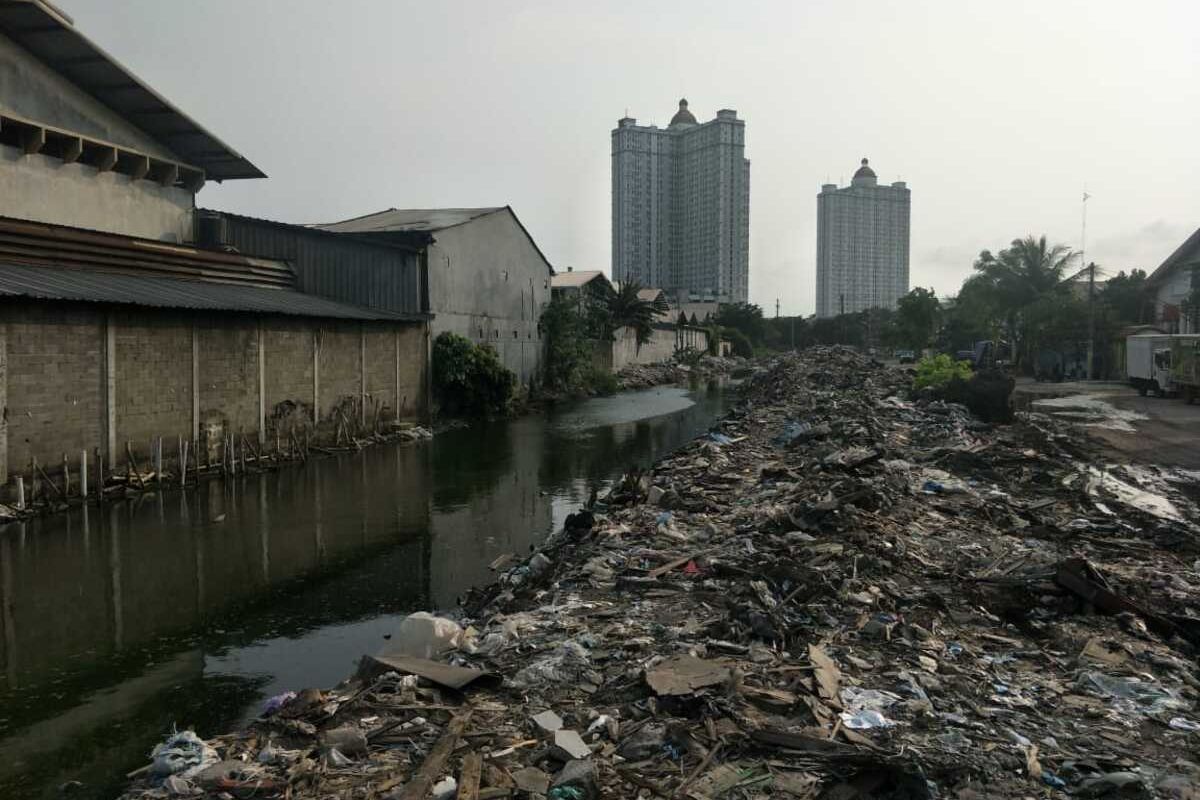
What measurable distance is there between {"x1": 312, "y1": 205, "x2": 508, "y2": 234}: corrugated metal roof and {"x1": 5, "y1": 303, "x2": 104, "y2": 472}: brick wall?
1174 cm

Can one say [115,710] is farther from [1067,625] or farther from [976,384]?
[976,384]

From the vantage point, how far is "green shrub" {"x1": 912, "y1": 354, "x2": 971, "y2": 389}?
25234mm

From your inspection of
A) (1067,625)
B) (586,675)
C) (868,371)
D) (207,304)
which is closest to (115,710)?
(586,675)

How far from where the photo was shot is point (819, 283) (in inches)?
4166

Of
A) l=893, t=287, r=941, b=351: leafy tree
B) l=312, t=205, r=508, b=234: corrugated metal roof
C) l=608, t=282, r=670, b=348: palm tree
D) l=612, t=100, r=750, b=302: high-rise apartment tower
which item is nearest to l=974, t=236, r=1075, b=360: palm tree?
l=893, t=287, r=941, b=351: leafy tree

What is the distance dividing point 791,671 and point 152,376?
11956 mm

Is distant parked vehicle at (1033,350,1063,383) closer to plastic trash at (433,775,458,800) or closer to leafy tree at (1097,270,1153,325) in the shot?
leafy tree at (1097,270,1153,325)

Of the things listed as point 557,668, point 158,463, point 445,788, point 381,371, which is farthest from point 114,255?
point 445,788

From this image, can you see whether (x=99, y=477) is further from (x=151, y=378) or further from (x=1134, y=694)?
(x=1134, y=694)

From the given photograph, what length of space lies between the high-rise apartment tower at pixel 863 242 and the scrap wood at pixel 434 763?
9993 cm

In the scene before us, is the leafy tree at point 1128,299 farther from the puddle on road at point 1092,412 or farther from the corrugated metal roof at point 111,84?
the corrugated metal roof at point 111,84

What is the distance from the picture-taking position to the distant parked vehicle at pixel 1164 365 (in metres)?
23.3

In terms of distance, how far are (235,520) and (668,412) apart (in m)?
20.0

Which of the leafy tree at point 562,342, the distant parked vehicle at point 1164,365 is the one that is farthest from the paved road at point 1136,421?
the leafy tree at point 562,342
